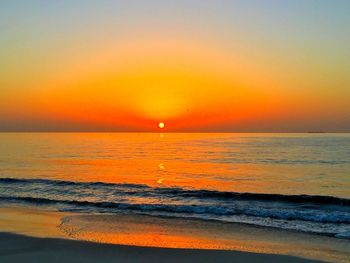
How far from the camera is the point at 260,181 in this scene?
29797 millimetres

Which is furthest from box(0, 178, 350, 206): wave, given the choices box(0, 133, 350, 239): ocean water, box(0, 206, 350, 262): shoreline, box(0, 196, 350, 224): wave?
box(0, 206, 350, 262): shoreline

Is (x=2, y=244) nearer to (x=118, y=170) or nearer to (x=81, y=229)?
(x=81, y=229)

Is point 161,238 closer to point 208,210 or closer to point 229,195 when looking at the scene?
point 208,210

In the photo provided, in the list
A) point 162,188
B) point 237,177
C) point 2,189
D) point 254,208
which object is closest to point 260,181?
point 237,177

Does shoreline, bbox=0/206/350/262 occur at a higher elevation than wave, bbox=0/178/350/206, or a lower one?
higher

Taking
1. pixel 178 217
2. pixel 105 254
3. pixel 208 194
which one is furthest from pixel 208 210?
pixel 105 254

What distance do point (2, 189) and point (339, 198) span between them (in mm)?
20629

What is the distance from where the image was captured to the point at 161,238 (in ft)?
40.5

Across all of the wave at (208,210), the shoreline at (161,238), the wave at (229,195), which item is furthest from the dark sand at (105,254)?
the wave at (229,195)

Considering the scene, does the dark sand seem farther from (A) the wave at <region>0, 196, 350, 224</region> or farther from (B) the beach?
(A) the wave at <region>0, 196, 350, 224</region>

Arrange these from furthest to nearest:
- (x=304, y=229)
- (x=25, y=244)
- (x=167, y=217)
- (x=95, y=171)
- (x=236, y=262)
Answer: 1. (x=95, y=171)
2. (x=167, y=217)
3. (x=304, y=229)
4. (x=25, y=244)
5. (x=236, y=262)

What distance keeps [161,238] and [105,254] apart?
9.02 ft

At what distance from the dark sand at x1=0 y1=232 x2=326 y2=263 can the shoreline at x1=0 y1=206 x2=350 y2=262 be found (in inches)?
1.0

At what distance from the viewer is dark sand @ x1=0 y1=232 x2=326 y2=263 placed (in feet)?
31.1
